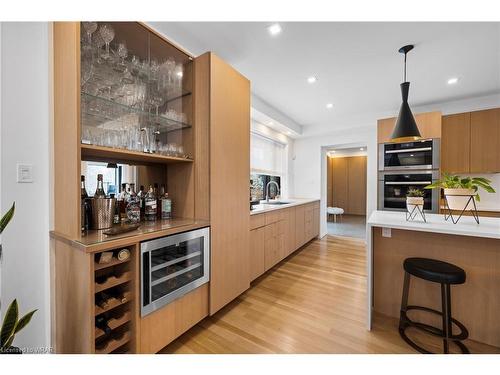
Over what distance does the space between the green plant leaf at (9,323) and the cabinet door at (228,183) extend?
1104 millimetres

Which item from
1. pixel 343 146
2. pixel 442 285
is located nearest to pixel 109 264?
pixel 442 285

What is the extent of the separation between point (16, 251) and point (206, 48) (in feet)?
7.14

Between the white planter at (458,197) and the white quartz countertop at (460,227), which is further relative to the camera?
the white planter at (458,197)

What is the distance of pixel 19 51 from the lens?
4.10 feet

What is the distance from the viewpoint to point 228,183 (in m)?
1.96

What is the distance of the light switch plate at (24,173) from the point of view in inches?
49.0

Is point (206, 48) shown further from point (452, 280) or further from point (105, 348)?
point (452, 280)

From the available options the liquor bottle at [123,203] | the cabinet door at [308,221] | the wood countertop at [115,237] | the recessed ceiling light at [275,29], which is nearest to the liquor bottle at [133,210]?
the liquor bottle at [123,203]

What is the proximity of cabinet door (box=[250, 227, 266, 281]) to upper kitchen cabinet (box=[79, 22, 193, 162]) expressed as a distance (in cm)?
121

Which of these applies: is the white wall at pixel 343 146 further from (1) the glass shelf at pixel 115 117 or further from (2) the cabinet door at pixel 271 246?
(1) the glass shelf at pixel 115 117

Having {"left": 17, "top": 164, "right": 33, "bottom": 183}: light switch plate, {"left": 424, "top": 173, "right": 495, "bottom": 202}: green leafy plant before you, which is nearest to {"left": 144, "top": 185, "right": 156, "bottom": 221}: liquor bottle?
{"left": 17, "top": 164, "right": 33, "bottom": 183}: light switch plate

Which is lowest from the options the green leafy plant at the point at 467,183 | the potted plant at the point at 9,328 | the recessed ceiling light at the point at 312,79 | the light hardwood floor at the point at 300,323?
the light hardwood floor at the point at 300,323

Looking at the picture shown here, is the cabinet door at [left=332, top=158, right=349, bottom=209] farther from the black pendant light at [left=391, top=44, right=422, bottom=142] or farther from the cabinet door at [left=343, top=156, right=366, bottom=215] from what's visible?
the black pendant light at [left=391, top=44, right=422, bottom=142]

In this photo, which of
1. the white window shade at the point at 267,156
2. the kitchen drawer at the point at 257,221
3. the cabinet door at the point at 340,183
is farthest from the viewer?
the cabinet door at the point at 340,183
